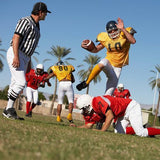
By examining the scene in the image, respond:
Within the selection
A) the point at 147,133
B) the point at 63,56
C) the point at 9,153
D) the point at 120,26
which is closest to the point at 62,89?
the point at 120,26

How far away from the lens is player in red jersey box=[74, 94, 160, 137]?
5.46 metres

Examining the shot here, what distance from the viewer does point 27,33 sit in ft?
19.9

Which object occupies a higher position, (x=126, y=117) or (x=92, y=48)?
(x=92, y=48)

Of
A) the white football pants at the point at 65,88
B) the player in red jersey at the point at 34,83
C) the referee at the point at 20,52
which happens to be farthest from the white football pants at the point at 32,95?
the referee at the point at 20,52

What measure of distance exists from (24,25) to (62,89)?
13.8ft

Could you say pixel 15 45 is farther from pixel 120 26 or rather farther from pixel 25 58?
pixel 120 26

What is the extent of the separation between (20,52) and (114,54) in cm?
235

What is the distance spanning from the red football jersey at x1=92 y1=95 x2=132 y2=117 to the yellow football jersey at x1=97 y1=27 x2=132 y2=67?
1.39 m

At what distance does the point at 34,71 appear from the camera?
12352mm

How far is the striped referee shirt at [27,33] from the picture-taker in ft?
19.6

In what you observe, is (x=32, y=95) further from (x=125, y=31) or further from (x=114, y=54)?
(x=125, y=31)

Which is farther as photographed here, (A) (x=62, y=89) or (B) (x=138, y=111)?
(A) (x=62, y=89)

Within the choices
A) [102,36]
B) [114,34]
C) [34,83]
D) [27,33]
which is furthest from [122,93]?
[27,33]

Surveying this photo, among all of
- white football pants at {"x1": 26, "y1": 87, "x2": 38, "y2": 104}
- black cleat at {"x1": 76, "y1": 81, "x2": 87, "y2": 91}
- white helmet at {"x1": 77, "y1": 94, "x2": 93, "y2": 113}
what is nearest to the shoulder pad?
black cleat at {"x1": 76, "y1": 81, "x2": 87, "y2": 91}
